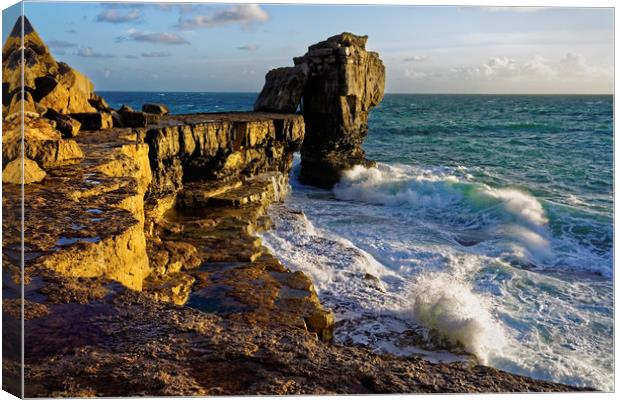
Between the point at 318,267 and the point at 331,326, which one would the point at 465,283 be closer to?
the point at 318,267

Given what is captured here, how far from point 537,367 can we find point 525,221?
9.16 m

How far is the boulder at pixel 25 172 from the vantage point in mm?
4312

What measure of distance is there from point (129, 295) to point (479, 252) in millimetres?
10210

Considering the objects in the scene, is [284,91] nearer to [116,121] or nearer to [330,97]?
[330,97]

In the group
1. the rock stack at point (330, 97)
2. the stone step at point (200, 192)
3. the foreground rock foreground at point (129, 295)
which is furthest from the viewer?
the rock stack at point (330, 97)

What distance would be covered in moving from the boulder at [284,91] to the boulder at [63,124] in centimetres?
1097

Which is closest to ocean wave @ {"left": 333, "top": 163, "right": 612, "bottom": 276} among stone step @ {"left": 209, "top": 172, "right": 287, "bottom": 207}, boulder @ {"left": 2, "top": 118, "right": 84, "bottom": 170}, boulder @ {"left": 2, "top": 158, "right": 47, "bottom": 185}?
stone step @ {"left": 209, "top": 172, "right": 287, "bottom": 207}

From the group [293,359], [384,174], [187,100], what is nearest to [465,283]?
[293,359]

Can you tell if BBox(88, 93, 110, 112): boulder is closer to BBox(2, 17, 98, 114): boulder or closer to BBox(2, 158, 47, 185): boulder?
BBox(2, 17, 98, 114): boulder

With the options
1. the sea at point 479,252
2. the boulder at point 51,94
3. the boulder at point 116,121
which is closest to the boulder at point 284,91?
the sea at point 479,252

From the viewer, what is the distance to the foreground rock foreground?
3.27 meters

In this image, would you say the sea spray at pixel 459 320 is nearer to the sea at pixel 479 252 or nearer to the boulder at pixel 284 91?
the sea at pixel 479 252

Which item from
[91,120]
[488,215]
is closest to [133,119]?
[91,120]

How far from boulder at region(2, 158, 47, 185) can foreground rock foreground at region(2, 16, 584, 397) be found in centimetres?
2
